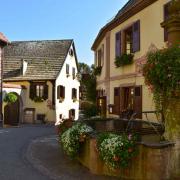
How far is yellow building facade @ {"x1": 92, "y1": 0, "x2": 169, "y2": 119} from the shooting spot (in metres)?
13.5

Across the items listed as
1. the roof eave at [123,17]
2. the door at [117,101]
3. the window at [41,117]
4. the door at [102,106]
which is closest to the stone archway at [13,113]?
the window at [41,117]

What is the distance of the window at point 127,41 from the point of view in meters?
15.1

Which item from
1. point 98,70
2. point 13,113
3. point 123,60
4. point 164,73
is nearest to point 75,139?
point 164,73

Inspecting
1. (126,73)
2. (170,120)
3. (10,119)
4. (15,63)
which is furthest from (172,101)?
(15,63)

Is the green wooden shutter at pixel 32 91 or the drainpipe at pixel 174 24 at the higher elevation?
the drainpipe at pixel 174 24

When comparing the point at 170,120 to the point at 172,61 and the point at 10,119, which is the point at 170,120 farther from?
the point at 10,119

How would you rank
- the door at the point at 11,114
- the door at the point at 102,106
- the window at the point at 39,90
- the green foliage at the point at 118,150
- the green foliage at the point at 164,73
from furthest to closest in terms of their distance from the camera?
the window at the point at 39,90 → the door at the point at 11,114 → the door at the point at 102,106 → the green foliage at the point at 118,150 → the green foliage at the point at 164,73

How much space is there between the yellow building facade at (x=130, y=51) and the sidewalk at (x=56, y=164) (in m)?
3.94

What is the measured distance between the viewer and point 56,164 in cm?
1025

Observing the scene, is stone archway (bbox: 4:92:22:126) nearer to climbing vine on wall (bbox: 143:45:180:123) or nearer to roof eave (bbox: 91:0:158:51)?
roof eave (bbox: 91:0:158:51)

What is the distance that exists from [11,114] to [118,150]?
2148 centimetres

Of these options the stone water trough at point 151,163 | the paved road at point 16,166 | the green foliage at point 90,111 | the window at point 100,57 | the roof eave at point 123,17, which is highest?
the roof eave at point 123,17

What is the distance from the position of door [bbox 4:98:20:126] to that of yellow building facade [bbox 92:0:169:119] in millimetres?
9923

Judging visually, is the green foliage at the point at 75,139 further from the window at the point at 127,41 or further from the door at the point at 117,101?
the door at the point at 117,101
